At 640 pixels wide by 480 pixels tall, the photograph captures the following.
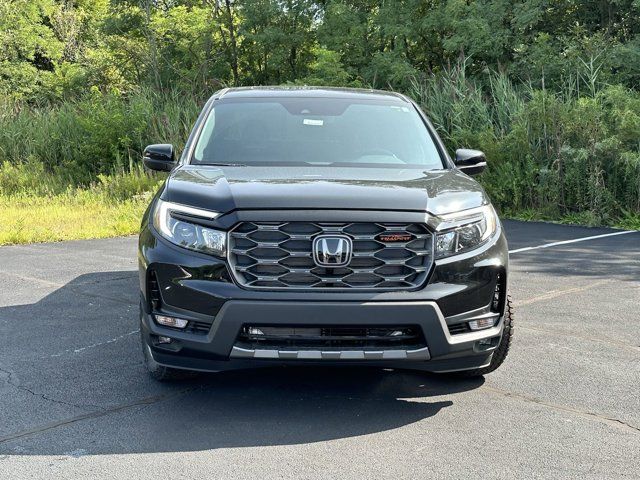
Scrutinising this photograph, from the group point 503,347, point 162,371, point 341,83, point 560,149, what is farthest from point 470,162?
point 341,83

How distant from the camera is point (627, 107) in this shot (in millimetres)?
14188

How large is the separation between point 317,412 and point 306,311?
2.22 ft

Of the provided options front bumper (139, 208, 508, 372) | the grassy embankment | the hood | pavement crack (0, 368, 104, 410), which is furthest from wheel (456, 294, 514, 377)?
the grassy embankment

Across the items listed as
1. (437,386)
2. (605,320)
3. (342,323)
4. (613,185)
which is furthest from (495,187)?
(342,323)

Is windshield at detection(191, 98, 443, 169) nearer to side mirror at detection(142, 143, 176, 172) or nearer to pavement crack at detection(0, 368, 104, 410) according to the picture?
side mirror at detection(142, 143, 176, 172)

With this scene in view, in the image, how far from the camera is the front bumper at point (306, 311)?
161 inches

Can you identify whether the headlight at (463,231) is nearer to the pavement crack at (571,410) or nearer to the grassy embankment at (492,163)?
the pavement crack at (571,410)

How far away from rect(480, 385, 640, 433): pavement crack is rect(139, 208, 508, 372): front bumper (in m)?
0.45

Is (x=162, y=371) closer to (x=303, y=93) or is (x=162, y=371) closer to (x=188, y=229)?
(x=188, y=229)

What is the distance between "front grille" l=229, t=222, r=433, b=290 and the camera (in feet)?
13.7

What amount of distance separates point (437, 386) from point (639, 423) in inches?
44.0

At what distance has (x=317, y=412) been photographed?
4.45 metres

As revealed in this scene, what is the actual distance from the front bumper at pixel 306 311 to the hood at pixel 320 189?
30 cm

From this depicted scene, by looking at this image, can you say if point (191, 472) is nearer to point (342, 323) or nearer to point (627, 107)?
point (342, 323)
